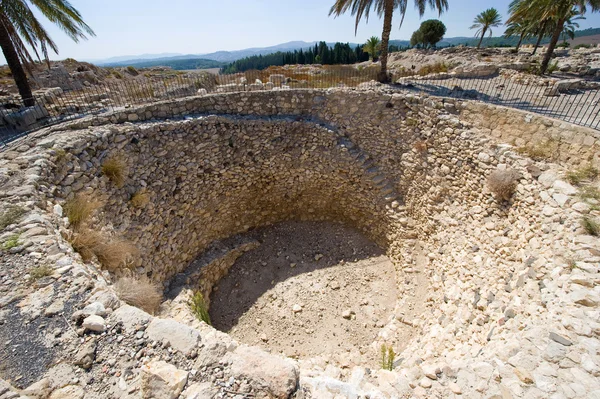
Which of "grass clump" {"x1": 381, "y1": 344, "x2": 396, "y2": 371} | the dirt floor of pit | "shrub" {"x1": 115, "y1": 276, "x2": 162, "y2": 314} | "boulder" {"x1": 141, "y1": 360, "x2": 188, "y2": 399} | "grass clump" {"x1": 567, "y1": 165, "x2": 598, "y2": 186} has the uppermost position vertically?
"grass clump" {"x1": 567, "y1": 165, "x2": 598, "y2": 186}

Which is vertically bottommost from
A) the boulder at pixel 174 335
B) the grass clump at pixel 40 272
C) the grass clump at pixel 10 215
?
A: the boulder at pixel 174 335

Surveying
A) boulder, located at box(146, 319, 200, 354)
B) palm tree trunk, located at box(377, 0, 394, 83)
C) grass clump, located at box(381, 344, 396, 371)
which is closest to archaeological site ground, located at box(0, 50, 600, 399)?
boulder, located at box(146, 319, 200, 354)

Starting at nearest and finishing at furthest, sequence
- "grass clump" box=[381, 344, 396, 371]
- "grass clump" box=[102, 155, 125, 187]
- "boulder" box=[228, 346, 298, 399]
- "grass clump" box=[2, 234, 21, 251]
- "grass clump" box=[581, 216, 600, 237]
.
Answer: "boulder" box=[228, 346, 298, 399], "grass clump" box=[2, 234, 21, 251], "grass clump" box=[581, 216, 600, 237], "grass clump" box=[381, 344, 396, 371], "grass clump" box=[102, 155, 125, 187]

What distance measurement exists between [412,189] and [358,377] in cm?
687

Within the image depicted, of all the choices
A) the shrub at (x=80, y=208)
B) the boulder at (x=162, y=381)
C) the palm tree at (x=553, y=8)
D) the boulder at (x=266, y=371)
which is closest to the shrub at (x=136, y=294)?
the shrub at (x=80, y=208)

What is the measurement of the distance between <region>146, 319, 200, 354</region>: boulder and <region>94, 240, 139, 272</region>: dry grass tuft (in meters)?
2.70

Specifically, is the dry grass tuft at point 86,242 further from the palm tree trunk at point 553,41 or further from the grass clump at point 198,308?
the palm tree trunk at point 553,41

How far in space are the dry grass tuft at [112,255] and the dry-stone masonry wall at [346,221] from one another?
0.69 m

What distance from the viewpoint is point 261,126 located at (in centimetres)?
1006

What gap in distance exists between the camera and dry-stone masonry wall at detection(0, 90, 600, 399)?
10.2ft

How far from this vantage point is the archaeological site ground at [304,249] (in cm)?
309

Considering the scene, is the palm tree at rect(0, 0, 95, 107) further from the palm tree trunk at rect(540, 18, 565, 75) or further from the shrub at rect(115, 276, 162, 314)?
the palm tree trunk at rect(540, 18, 565, 75)

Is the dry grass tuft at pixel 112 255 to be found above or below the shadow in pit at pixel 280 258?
above

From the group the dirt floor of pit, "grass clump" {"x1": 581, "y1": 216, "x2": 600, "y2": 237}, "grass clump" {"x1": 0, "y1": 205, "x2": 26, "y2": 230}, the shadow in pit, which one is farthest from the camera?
the shadow in pit
